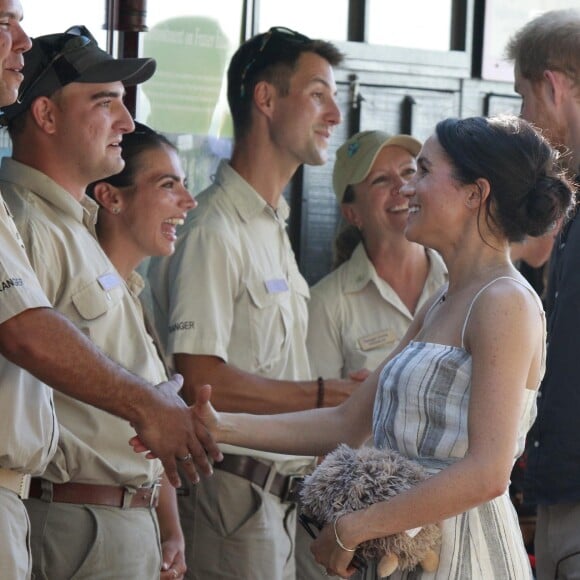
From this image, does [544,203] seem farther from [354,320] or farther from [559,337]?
[354,320]

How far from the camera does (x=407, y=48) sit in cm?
514

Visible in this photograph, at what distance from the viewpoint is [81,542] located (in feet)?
10.9

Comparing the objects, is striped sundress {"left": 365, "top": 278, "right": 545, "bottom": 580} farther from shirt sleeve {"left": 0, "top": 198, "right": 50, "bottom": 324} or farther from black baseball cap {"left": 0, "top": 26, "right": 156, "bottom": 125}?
black baseball cap {"left": 0, "top": 26, "right": 156, "bottom": 125}

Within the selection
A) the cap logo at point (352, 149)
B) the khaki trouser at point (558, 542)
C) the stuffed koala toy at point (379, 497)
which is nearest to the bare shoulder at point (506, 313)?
the stuffed koala toy at point (379, 497)

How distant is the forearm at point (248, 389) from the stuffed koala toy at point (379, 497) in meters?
1.12

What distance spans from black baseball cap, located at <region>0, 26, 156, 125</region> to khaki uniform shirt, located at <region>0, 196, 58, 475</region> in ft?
2.20

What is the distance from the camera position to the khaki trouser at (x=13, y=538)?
114 inches

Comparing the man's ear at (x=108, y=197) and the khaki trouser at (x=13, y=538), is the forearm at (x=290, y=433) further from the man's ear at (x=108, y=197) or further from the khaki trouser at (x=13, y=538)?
the man's ear at (x=108, y=197)

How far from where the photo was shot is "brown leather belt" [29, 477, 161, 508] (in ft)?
10.8

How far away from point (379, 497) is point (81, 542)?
1.04m

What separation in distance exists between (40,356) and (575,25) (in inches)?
67.8

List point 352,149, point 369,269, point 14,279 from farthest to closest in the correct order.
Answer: point 352,149 < point 369,269 < point 14,279

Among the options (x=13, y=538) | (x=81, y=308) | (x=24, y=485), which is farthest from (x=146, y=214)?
(x=13, y=538)

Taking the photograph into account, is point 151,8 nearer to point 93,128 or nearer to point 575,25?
point 93,128
